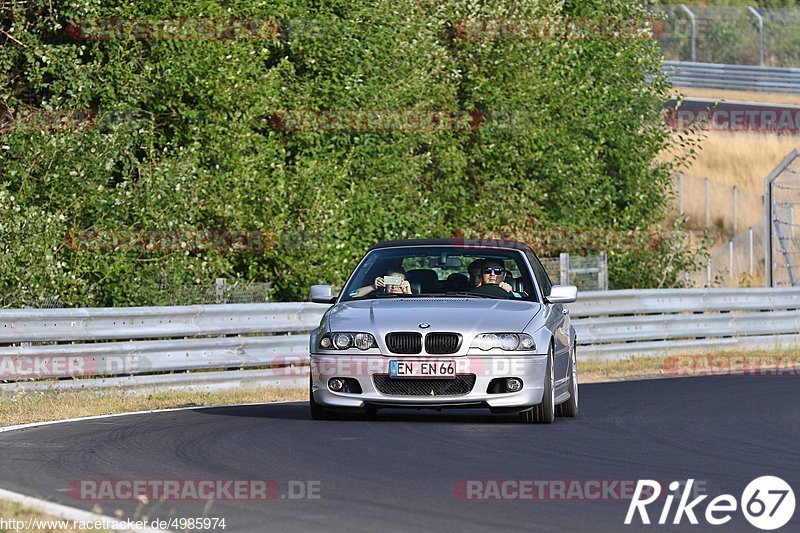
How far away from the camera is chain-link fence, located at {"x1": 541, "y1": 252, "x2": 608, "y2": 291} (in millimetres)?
23328

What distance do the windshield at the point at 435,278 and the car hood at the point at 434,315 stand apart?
10.0 inches

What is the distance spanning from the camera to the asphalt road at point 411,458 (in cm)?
739

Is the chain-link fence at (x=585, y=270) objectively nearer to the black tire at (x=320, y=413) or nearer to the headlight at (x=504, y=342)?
the black tire at (x=320, y=413)

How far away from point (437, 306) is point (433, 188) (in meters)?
16.4

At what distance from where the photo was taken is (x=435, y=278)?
13055 millimetres

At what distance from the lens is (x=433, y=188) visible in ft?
93.8

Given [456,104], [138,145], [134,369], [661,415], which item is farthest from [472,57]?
[661,415]

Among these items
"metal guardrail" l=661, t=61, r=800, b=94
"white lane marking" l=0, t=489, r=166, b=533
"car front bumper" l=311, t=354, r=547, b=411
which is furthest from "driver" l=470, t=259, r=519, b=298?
"metal guardrail" l=661, t=61, r=800, b=94

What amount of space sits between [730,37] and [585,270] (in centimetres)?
4210

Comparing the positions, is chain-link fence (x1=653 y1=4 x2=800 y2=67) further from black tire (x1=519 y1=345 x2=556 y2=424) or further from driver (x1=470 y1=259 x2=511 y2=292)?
black tire (x1=519 y1=345 x2=556 y2=424)

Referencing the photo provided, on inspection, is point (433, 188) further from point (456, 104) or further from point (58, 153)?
point (58, 153)

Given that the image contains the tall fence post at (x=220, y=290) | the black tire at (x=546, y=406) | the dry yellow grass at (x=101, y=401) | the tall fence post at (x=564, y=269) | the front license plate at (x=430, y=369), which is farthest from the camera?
the tall fence post at (x=564, y=269)
